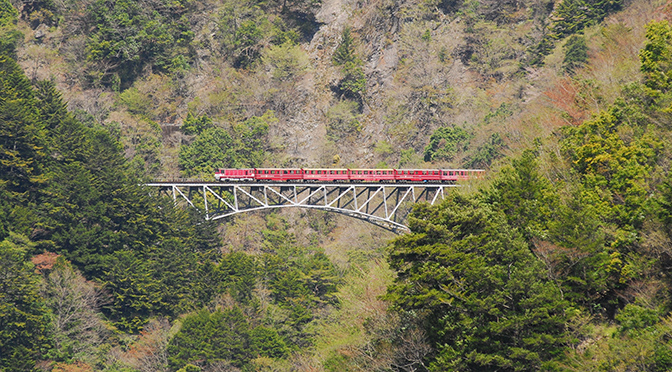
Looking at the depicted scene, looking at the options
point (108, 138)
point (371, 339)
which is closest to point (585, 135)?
point (371, 339)

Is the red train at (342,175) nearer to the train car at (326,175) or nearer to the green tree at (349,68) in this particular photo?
the train car at (326,175)

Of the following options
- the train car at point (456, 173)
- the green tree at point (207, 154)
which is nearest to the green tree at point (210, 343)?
the train car at point (456, 173)

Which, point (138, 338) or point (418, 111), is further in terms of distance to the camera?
point (418, 111)

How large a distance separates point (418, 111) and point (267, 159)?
1666 centimetres

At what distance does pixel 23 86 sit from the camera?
217ft

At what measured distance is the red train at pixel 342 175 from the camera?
188ft

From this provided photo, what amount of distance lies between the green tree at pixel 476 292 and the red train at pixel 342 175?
80.0ft

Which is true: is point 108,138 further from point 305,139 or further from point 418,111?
point 418,111

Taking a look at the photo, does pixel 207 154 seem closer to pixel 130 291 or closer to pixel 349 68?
pixel 349 68

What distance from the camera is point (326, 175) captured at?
5872 cm

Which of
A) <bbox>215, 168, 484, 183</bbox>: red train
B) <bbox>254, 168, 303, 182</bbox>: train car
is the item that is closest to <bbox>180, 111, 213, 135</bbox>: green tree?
<bbox>215, 168, 484, 183</bbox>: red train

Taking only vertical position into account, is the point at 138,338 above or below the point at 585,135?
below

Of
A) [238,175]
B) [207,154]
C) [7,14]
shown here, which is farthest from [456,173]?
[7,14]

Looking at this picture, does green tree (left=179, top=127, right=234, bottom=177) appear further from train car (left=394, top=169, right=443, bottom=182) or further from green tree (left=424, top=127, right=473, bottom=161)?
train car (left=394, top=169, right=443, bottom=182)
